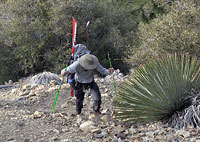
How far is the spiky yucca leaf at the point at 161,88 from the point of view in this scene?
18.1ft

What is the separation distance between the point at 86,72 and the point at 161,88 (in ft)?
7.21

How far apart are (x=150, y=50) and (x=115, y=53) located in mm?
7619

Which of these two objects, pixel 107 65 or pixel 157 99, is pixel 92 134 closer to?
pixel 157 99

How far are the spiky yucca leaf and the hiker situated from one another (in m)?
1.42

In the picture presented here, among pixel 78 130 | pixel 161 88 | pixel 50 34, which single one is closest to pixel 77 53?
pixel 78 130

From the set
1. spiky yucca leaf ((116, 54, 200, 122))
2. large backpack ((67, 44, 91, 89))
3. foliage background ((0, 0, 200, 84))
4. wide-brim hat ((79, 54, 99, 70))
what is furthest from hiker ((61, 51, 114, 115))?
foliage background ((0, 0, 200, 84))

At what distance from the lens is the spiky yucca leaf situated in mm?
5523

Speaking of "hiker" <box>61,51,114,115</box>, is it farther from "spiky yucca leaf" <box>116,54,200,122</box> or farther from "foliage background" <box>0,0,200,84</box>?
"foliage background" <box>0,0,200,84</box>

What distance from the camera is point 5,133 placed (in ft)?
20.2

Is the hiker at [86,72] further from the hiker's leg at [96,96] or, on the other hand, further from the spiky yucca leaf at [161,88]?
the spiky yucca leaf at [161,88]

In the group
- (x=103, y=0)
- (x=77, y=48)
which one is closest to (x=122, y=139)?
(x=77, y=48)

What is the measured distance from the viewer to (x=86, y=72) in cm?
730

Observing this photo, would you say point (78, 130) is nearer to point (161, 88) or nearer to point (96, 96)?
point (96, 96)

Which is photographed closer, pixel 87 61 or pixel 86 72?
pixel 87 61
